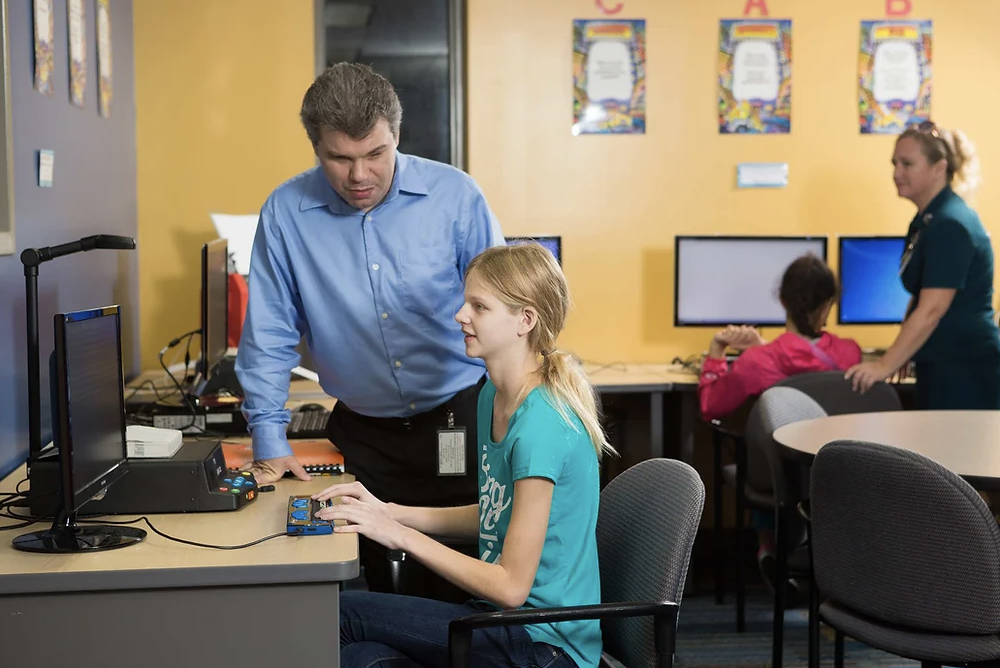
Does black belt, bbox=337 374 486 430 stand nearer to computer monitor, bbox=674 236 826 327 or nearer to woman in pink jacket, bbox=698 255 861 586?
woman in pink jacket, bbox=698 255 861 586

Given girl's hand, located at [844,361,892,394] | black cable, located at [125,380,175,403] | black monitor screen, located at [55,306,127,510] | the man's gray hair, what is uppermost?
the man's gray hair

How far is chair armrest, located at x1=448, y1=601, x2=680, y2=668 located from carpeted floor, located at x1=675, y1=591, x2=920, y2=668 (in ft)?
5.43

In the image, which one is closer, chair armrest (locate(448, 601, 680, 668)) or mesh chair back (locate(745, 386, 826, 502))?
chair armrest (locate(448, 601, 680, 668))

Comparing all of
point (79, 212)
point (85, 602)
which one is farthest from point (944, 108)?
point (85, 602)

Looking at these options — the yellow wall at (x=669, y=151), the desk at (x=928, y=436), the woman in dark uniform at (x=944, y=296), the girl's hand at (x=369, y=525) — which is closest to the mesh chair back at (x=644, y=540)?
the girl's hand at (x=369, y=525)

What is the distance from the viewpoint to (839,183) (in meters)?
4.39

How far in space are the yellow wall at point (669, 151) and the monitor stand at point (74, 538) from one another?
8.86ft

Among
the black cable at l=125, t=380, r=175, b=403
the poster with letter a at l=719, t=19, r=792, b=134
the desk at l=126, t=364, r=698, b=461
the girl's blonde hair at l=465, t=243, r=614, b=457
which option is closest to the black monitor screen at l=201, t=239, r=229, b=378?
the black cable at l=125, t=380, r=175, b=403

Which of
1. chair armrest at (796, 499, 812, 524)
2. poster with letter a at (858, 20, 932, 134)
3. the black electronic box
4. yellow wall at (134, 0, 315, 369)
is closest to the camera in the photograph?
the black electronic box

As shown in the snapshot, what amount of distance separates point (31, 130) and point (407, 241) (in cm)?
91

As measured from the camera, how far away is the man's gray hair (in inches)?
80.4

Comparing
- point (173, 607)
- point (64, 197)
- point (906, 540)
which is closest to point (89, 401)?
point (173, 607)

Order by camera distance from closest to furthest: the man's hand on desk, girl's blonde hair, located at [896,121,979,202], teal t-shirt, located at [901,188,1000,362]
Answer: the man's hand on desk
teal t-shirt, located at [901,188,1000,362]
girl's blonde hair, located at [896,121,979,202]

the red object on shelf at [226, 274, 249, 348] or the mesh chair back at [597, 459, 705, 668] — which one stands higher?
the red object on shelf at [226, 274, 249, 348]
